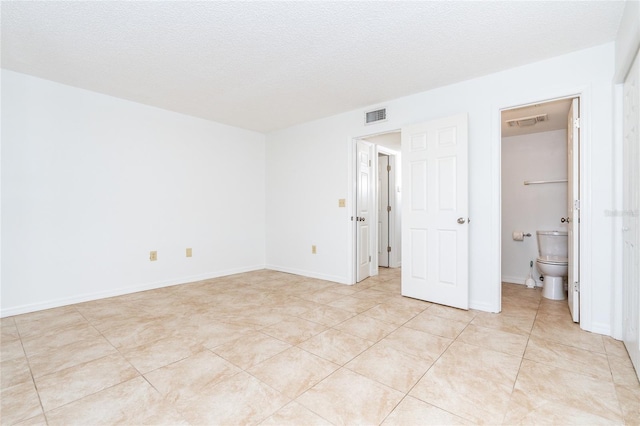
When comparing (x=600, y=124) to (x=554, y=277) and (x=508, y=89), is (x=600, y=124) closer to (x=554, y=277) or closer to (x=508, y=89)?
(x=508, y=89)

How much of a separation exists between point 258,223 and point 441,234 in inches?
117

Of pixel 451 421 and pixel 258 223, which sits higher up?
pixel 258 223

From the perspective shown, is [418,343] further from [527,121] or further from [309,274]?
[527,121]

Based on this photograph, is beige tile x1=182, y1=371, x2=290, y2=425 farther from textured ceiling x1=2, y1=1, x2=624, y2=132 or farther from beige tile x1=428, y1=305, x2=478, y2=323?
textured ceiling x1=2, y1=1, x2=624, y2=132

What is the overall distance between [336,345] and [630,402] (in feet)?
5.21

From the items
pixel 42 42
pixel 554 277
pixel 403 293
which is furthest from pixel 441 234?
pixel 42 42

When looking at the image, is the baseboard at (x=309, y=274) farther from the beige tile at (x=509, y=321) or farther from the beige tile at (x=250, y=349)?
the beige tile at (x=250, y=349)

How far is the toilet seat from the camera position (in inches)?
130

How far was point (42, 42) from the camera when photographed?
2.33m

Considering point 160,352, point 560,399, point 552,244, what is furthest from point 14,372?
point 552,244

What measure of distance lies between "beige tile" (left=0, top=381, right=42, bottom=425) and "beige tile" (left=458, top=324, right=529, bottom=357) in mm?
2584

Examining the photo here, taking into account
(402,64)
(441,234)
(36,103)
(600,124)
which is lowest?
(441,234)

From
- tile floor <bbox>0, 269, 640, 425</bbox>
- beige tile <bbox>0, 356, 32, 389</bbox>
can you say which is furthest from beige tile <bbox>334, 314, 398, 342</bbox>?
beige tile <bbox>0, 356, 32, 389</bbox>

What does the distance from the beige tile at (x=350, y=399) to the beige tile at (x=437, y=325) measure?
3.08ft
